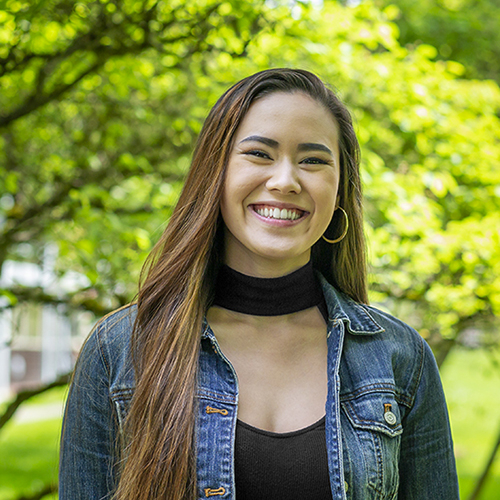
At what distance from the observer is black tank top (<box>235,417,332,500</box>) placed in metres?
1.59

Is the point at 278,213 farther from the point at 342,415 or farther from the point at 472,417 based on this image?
the point at 472,417

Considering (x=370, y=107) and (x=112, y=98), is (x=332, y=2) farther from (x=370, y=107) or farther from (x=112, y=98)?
(x=112, y=98)

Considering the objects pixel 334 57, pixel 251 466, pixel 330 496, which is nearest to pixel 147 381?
pixel 251 466

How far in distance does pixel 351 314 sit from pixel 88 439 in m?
0.86

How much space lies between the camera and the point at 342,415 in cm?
175

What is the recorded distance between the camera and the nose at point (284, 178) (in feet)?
5.64

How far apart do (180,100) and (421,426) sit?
2.99 meters

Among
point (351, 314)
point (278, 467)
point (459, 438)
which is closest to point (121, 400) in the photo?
point (278, 467)

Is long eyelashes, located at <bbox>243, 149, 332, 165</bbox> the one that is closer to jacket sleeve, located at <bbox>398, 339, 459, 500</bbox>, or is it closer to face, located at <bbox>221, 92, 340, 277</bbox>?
face, located at <bbox>221, 92, 340, 277</bbox>

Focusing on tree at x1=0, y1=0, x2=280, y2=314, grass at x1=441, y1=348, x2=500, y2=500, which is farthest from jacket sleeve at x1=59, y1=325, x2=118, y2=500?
grass at x1=441, y1=348, x2=500, y2=500

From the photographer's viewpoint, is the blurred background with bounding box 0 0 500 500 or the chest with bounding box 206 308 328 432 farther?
the blurred background with bounding box 0 0 500 500

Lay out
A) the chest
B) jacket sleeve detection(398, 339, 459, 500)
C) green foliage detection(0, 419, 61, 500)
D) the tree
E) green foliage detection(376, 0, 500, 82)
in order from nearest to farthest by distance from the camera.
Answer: the chest → jacket sleeve detection(398, 339, 459, 500) → the tree → green foliage detection(376, 0, 500, 82) → green foliage detection(0, 419, 61, 500)

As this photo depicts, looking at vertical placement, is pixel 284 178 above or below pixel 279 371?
above

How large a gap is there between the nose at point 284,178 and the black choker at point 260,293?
308 millimetres
